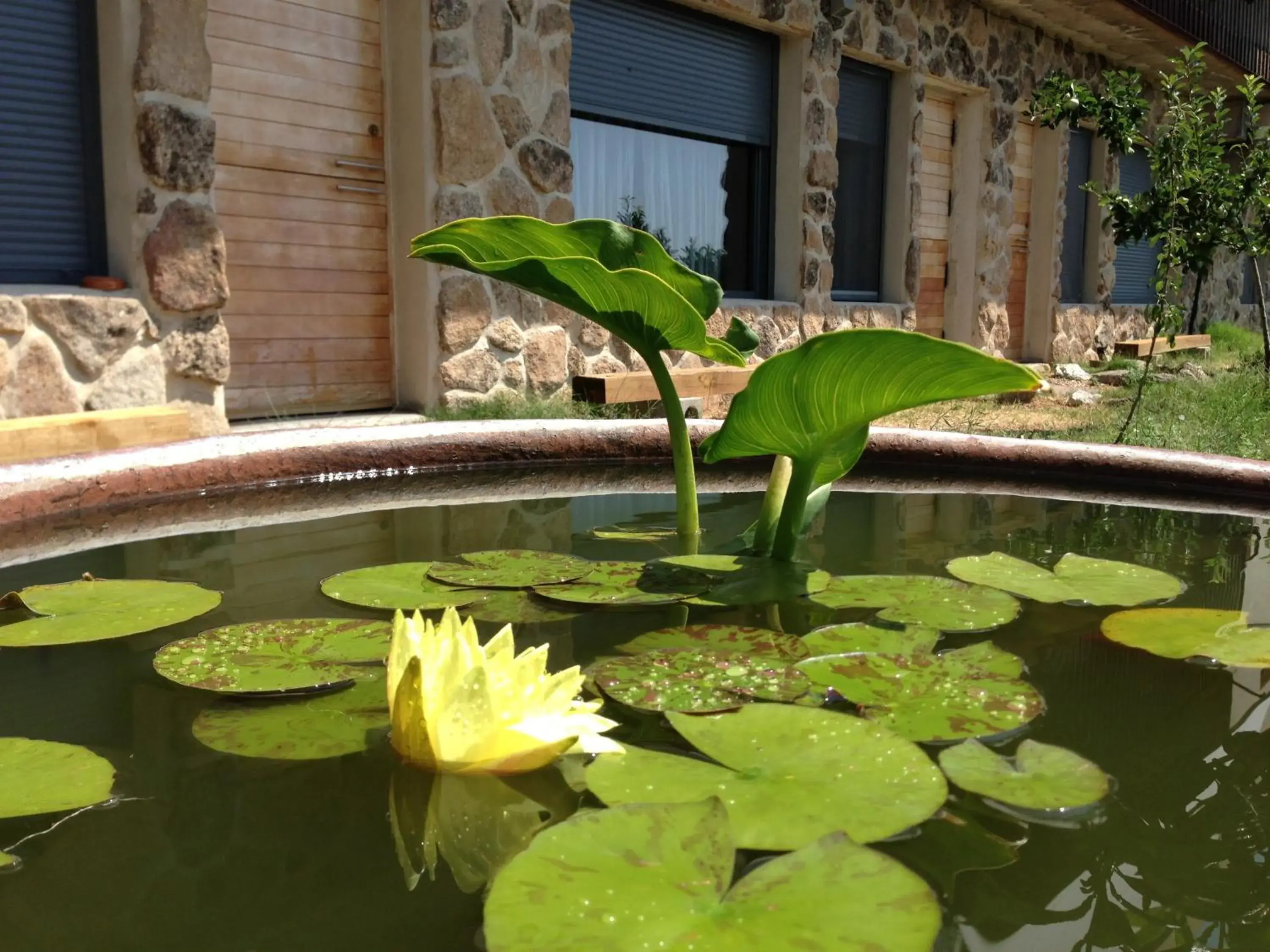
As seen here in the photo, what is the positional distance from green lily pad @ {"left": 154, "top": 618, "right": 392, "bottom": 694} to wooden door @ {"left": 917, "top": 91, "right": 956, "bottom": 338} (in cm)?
681

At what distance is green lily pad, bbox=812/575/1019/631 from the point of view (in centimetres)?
130

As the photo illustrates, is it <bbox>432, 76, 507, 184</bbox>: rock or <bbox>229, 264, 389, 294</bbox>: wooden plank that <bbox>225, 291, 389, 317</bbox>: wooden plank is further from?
<bbox>432, 76, 507, 184</bbox>: rock

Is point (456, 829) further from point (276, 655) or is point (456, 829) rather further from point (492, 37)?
point (492, 37)

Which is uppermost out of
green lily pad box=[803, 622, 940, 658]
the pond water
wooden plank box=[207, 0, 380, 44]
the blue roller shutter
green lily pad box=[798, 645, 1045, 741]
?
the blue roller shutter

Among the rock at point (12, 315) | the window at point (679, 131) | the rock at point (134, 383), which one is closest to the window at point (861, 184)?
the window at point (679, 131)

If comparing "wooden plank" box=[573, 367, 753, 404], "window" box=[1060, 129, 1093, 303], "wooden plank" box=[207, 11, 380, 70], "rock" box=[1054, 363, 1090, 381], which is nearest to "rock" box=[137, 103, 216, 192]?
"wooden plank" box=[207, 11, 380, 70]

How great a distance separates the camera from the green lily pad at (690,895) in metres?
0.64

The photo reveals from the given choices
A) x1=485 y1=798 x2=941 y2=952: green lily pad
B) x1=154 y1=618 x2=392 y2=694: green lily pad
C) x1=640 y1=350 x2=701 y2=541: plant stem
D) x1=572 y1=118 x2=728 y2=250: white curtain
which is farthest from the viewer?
x1=572 y1=118 x2=728 y2=250: white curtain

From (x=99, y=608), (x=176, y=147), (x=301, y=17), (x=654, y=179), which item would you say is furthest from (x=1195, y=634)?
(x=654, y=179)

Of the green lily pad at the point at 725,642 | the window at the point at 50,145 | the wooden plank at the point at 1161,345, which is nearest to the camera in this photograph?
the green lily pad at the point at 725,642

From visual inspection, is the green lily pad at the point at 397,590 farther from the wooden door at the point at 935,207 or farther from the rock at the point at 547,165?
the wooden door at the point at 935,207

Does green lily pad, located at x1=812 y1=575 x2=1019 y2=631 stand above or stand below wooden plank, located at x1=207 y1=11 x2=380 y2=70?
below

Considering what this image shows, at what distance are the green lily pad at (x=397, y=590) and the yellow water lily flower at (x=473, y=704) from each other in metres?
0.41

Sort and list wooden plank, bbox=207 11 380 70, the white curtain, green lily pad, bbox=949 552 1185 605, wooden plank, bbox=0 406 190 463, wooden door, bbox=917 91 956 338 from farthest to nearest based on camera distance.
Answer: wooden door, bbox=917 91 956 338 → the white curtain → wooden plank, bbox=207 11 380 70 → wooden plank, bbox=0 406 190 463 → green lily pad, bbox=949 552 1185 605
